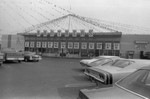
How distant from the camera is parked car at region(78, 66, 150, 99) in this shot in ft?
8.30

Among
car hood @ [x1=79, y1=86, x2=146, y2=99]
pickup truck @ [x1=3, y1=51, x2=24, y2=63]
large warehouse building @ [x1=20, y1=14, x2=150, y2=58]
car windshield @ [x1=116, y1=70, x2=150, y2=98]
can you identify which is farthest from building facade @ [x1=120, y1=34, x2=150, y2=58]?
car hood @ [x1=79, y1=86, x2=146, y2=99]

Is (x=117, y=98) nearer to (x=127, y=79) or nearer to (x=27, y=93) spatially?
(x=127, y=79)

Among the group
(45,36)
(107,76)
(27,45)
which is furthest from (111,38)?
(107,76)

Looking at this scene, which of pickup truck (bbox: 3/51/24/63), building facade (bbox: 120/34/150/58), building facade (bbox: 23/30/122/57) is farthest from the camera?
building facade (bbox: 23/30/122/57)

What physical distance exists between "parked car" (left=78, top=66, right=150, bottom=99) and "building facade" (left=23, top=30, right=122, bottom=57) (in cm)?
4046

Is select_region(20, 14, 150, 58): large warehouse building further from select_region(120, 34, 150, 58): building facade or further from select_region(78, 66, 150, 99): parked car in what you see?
select_region(78, 66, 150, 99): parked car

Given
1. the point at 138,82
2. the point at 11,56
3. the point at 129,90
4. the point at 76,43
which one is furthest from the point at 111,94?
the point at 76,43

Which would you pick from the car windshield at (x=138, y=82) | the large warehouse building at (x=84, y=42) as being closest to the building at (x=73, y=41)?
the large warehouse building at (x=84, y=42)

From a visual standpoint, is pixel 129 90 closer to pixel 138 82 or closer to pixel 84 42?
pixel 138 82

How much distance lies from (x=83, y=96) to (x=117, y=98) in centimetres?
67

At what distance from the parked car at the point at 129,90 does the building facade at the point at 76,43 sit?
133 ft

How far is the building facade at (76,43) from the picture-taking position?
43344 millimetres

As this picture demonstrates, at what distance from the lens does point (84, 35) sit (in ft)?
146

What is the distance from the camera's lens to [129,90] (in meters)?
2.78
